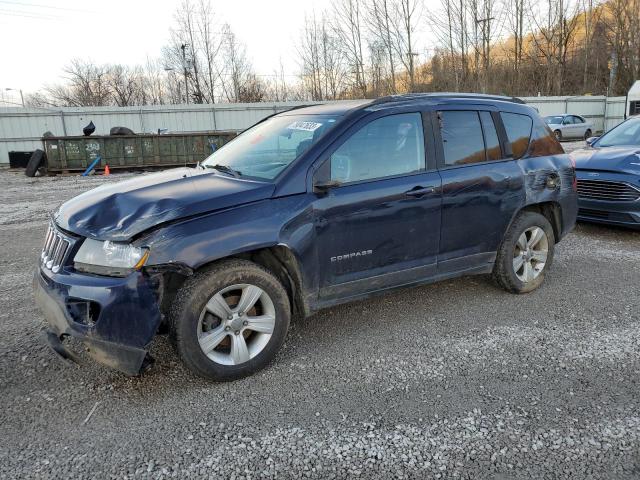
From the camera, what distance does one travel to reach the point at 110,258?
279 cm

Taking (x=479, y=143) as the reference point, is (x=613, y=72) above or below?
above

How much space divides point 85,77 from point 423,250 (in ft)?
207

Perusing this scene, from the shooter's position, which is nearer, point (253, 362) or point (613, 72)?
point (253, 362)

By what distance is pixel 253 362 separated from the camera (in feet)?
10.4

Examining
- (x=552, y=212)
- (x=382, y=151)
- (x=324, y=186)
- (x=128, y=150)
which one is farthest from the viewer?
(x=128, y=150)

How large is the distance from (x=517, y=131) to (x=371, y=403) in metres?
3.00

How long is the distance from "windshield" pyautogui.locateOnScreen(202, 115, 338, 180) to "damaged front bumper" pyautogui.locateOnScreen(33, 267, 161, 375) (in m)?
1.17

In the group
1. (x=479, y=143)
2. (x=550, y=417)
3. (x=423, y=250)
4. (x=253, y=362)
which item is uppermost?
(x=479, y=143)

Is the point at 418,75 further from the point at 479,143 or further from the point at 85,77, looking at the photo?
the point at 85,77

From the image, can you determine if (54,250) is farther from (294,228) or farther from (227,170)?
(294,228)

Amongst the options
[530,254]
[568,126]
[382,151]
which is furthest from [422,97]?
[568,126]

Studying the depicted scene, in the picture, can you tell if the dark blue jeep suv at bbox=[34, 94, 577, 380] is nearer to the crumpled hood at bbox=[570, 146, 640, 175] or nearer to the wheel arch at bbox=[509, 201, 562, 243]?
the wheel arch at bbox=[509, 201, 562, 243]

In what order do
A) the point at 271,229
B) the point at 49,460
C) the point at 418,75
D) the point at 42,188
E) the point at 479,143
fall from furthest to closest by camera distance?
the point at 418,75 → the point at 42,188 → the point at 479,143 → the point at 271,229 → the point at 49,460

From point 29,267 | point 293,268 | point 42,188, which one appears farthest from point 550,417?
point 42,188
